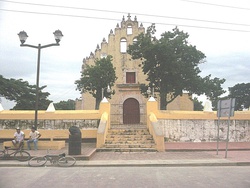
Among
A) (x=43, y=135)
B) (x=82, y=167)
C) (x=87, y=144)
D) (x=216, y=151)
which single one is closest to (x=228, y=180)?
(x=82, y=167)

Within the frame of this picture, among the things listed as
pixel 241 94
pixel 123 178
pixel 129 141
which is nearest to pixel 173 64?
pixel 129 141

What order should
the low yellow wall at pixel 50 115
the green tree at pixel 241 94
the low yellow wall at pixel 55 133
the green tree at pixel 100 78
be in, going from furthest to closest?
the green tree at pixel 241 94
the green tree at pixel 100 78
the low yellow wall at pixel 50 115
the low yellow wall at pixel 55 133

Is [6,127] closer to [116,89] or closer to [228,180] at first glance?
[116,89]

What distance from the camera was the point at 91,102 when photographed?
28.5 metres

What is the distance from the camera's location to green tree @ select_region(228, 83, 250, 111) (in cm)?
4322

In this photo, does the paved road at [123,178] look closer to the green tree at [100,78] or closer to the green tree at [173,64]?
the green tree at [173,64]

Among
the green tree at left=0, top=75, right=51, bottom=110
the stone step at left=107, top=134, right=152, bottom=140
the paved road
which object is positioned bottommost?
the paved road

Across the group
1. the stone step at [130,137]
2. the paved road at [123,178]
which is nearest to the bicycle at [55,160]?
the paved road at [123,178]

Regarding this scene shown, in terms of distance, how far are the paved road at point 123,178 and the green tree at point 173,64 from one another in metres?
12.4

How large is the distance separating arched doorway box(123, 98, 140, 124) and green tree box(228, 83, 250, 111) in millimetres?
22991

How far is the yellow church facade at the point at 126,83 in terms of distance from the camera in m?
25.8

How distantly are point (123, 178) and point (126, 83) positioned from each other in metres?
19.2

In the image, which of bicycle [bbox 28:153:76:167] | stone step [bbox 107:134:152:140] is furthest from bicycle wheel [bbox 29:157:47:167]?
stone step [bbox 107:134:152:140]

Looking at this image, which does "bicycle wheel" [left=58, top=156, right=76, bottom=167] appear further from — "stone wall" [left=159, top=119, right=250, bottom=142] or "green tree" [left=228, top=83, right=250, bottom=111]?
"green tree" [left=228, top=83, right=250, bottom=111]
